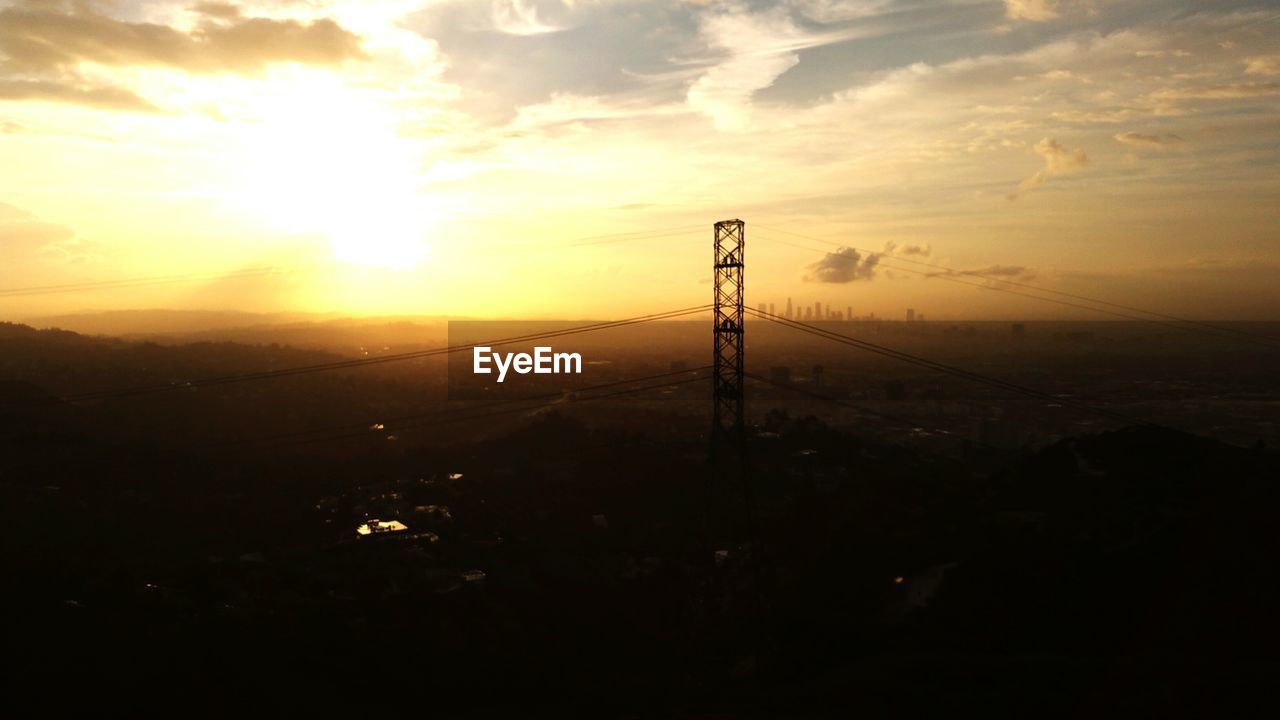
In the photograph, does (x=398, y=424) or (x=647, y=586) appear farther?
(x=398, y=424)

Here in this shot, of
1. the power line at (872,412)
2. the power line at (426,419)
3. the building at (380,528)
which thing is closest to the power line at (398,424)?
the power line at (426,419)

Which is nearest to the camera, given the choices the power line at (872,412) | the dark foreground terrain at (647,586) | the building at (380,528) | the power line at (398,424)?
the dark foreground terrain at (647,586)

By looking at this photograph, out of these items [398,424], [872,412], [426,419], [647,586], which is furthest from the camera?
[872,412]

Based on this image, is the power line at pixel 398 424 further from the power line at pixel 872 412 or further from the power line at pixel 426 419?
the power line at pixel 872 412

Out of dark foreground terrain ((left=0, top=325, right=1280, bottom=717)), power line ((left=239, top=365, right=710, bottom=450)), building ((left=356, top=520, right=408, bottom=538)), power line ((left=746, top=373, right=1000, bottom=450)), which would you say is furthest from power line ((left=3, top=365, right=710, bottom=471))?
building ((left=356, top=520, right=408, bottom=538))

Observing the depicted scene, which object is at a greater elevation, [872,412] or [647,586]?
[872,412]

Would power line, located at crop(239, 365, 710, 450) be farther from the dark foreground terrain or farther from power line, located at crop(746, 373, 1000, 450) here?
power line, located at crop(746, 373, 1000, 450)

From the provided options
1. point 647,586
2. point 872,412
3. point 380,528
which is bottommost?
point 647,586

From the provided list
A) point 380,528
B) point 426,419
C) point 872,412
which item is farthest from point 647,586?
point 872,412

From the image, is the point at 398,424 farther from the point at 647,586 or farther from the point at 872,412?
the point at 872,412
